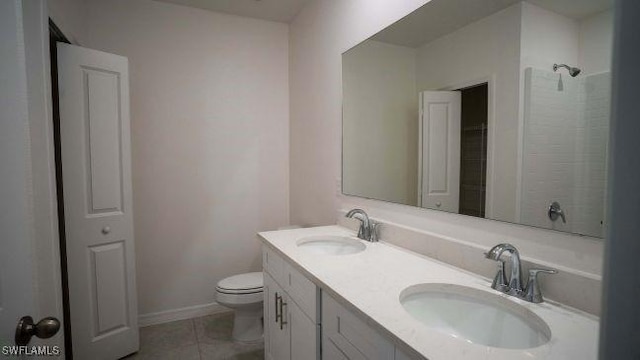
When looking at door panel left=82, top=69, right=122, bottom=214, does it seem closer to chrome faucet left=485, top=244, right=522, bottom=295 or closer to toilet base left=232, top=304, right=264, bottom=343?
toilet base left=232, top=304, right=264, bottom=343

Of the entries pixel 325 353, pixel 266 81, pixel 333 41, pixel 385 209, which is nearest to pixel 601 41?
pixel 385 209

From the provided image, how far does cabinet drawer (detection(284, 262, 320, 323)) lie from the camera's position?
3.91 ft

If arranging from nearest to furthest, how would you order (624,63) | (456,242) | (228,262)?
(624,63) < (456,242) < (228,262)

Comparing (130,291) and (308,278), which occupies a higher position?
(308,278)

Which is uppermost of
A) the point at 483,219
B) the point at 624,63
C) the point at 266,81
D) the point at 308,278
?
the point at 266,81

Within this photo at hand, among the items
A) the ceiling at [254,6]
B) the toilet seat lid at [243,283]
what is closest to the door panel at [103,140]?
the toilet seat lid at [243,283]

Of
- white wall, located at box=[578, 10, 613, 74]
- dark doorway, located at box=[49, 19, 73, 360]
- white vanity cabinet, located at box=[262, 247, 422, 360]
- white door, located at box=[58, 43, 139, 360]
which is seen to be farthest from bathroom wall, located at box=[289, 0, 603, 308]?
dark doorway, located at box=[49, 19, 73, 360]

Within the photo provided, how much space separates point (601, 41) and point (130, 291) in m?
2.65

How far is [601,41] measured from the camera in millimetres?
830

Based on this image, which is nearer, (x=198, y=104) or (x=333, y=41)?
(x=333, y=41)

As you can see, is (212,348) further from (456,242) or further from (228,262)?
(456,242)

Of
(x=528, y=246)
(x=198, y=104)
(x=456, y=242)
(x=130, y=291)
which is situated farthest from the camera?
(x=198, y=104)

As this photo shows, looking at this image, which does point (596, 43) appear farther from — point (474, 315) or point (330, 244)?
point (330, 244)

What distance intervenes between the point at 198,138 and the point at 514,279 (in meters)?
2.41
